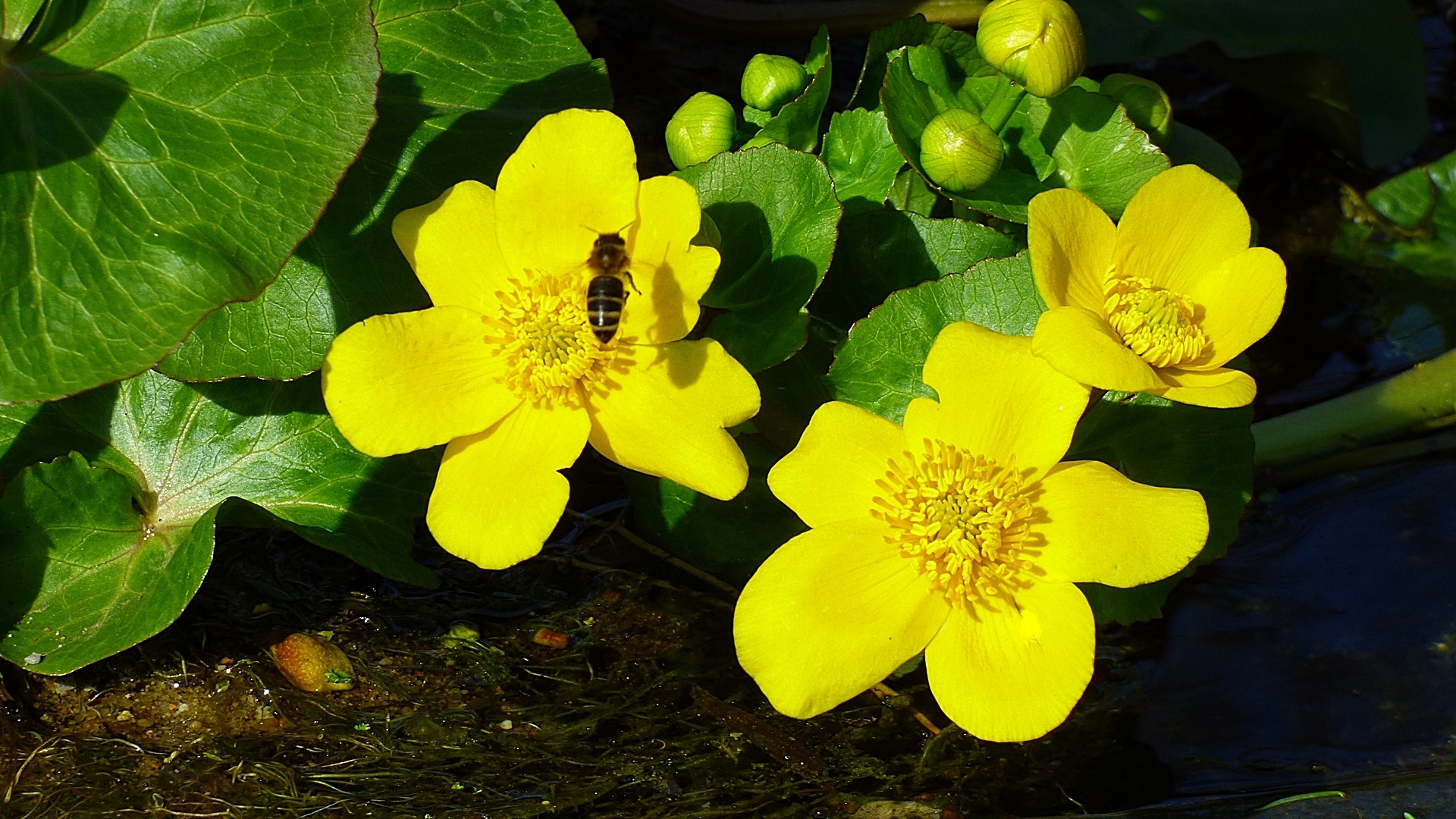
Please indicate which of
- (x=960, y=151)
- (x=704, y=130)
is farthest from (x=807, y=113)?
(x=960, y=151)

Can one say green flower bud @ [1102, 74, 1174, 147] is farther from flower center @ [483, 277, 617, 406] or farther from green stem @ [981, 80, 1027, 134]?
flower center @ [483, 277, 617, 406]

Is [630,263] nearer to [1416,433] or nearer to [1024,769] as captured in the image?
[1024,769]

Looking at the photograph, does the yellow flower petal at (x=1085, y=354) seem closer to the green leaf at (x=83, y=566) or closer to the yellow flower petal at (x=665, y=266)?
the yellow flower petal at (x=665, y=266)

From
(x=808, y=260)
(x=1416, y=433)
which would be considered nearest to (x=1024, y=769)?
(x=808, y=260)

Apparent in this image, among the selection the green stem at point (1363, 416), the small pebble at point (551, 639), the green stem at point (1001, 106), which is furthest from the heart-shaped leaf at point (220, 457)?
the green stem at point (1363, 416)

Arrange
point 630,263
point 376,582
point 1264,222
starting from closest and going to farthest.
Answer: point 630,263
point 376,582
point 1264,222

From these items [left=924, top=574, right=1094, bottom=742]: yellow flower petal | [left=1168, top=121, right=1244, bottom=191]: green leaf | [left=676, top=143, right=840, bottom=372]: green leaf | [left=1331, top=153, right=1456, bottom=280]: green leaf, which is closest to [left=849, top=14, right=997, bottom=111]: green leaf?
[left=676, top=143, right=840, bottom=372]: green leaf
